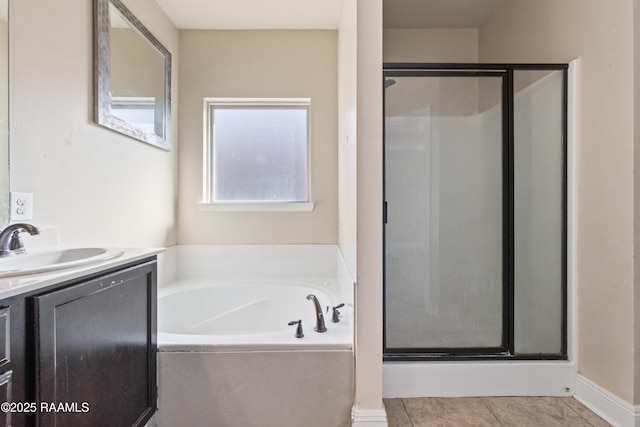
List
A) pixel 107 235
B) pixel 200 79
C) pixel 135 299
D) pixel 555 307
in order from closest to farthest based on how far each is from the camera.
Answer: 1. pixel 135 299
2. pixel 107 235
3. pixel 555 307
4. pixel 200 79

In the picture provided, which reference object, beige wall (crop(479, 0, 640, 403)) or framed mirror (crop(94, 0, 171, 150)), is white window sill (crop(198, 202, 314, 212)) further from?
beige wall (crop(479, 0, 640, 403))

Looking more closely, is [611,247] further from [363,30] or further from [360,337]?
[363,30]

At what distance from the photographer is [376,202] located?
133 cm

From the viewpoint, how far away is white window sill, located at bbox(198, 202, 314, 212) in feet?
7.89

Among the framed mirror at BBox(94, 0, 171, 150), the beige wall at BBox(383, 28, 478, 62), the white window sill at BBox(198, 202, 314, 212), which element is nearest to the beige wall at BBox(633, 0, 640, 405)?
the beige wall at BBox(383, 28, 478, 62)

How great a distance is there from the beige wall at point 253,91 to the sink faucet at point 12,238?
4.64ft

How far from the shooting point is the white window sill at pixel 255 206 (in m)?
2.40

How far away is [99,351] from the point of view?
0.98m

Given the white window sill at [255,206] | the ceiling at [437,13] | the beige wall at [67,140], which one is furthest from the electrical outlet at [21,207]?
the ceiling at [437,13]

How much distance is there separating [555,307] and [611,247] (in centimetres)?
47

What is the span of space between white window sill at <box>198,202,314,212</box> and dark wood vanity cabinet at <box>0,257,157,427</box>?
1.13 meters

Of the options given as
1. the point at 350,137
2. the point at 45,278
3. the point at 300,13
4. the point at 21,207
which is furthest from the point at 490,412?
the point at 300,13

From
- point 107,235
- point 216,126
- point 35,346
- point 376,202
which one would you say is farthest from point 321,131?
point 35,346

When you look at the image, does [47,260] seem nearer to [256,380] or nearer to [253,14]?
[256,380]
